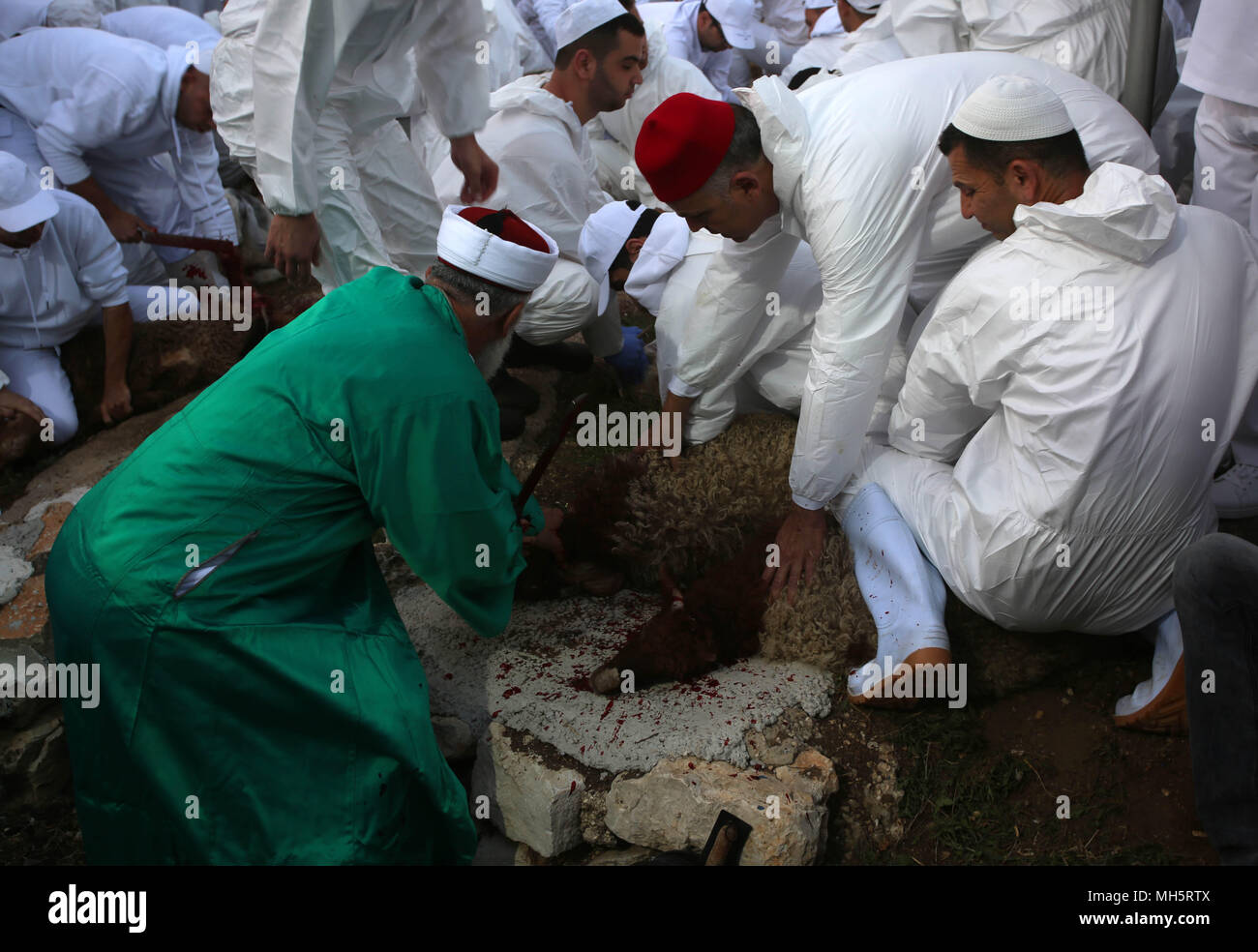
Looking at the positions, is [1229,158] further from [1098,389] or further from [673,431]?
[673,431]

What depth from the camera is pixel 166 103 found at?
5.47 meters

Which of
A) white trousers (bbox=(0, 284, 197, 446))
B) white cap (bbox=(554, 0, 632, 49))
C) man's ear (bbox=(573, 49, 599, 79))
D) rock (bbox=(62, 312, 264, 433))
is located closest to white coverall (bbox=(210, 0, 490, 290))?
man's ear (bbox=(573, 49, 599, 79))

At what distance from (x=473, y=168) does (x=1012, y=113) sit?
2.44 metres

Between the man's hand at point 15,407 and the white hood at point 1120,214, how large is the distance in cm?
446

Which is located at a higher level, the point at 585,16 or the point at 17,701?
the point at 585,16

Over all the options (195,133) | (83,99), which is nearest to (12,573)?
(83,99)

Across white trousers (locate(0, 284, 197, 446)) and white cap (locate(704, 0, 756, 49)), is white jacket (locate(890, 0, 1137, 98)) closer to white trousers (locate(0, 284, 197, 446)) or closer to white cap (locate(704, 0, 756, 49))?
white cap (locate(704, 0, 756, 49))

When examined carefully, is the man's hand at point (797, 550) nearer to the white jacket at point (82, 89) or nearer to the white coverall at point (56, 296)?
the white coverall at point (56, 296)

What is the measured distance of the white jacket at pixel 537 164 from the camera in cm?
499

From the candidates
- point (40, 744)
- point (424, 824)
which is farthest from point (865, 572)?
point (40, 744)

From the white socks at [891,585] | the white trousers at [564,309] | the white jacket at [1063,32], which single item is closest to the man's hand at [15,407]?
the white trousers at [564,309]

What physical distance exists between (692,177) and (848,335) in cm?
72

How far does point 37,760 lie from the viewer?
3316mm

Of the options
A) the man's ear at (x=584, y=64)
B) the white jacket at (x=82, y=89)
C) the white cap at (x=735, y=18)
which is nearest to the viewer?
the man's ear at (x=584, y=64)
